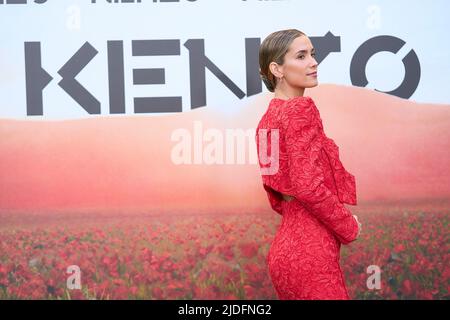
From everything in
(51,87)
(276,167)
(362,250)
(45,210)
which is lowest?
(362,250)

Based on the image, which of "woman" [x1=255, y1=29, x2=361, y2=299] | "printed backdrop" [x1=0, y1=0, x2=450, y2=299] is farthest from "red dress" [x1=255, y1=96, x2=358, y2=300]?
"printed backdrop" [x1=0, y1=0, x2=450, y2=299]

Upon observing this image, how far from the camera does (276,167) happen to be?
1.98 metres

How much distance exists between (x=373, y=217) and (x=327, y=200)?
1261mm

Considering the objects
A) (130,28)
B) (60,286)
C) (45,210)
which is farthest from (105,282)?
(130,28)

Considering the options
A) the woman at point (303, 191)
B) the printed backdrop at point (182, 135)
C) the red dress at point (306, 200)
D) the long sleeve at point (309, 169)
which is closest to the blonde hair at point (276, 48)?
the woman at point (303, 191)

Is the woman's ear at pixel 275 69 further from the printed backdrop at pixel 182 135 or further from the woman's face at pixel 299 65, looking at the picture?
the printed backdrop at pixel 182 135

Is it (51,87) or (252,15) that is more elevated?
(252,15)

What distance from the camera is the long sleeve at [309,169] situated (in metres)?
1.87

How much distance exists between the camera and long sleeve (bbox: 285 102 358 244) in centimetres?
187

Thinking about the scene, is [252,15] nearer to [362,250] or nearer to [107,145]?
[107,145]

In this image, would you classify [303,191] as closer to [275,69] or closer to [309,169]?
[309,169]

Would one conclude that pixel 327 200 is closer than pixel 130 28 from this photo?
Yes

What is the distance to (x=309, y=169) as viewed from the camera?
6.13 feet

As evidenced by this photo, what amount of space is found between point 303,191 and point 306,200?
0.04m
